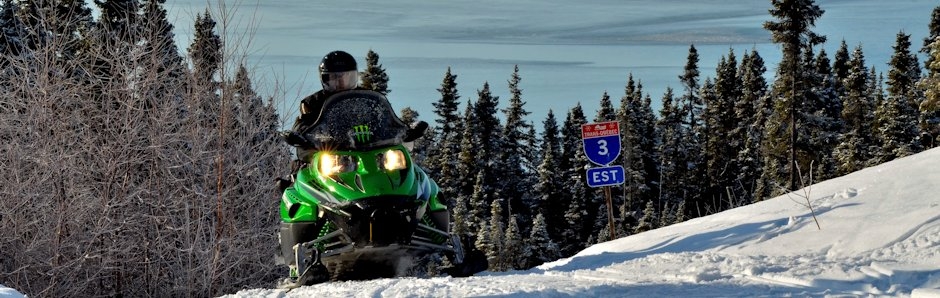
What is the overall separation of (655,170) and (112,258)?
7115cm

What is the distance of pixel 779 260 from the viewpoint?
293 inches

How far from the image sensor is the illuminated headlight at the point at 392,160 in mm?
8305

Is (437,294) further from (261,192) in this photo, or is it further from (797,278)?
(261,192)

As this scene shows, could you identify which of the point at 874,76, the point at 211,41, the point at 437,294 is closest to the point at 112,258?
the point at 211,41

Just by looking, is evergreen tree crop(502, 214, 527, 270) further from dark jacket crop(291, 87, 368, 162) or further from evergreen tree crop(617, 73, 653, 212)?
dark jacket crop(291, 87, 368, 162)

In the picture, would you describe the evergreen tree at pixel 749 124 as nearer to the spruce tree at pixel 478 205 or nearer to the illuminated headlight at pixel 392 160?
the spruce tree at pixel 478 205

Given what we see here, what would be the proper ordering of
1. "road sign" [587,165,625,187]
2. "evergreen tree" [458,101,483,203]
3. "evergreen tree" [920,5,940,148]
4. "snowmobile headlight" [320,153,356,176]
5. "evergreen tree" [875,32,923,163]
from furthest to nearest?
"evergreen tree" [458,101,483,203], "evergreen tree" [875,32,923,163], "evergreen tree" [920,5,940,148], "road sign" [587,165,625,187], "snowmobile headlight" [320,153,356,176]

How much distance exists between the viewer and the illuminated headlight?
27.2ft

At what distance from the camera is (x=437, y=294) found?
6496 millimetres

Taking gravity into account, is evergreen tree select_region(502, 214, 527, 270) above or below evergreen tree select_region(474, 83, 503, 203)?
below

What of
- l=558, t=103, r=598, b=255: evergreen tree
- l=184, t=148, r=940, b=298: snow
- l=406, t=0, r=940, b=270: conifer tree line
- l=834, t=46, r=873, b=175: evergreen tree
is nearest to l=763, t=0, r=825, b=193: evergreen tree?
l=406, t=0, r=940, b=270: conifer tree line

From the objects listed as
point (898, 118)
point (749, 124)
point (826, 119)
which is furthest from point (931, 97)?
point (749, 124)

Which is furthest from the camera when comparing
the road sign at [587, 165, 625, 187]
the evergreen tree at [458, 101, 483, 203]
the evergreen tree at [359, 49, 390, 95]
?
the evergreen tree at [458, 101, 483, 203]

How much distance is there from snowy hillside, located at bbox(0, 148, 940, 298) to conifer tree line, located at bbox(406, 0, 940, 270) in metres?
37.7
